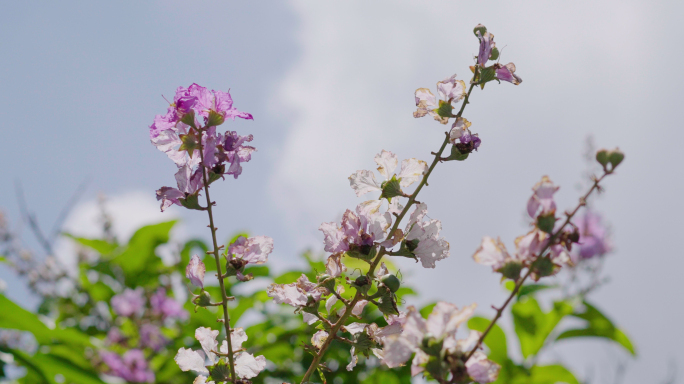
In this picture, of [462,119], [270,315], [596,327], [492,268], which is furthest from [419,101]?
[596,327]

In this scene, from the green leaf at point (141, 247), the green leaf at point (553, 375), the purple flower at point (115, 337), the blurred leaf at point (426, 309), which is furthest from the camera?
the purple flower at point (115, 337)

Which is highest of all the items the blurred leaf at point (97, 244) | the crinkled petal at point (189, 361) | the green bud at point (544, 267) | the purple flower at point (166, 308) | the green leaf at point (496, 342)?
the blurred leaf at point (97, 244)

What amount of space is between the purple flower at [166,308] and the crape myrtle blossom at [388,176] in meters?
2.57

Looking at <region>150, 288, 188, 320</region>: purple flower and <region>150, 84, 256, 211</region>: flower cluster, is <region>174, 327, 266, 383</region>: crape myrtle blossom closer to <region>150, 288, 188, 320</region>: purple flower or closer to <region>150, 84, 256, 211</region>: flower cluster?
<region>150, 84, 256, 211</region>: flower cluster

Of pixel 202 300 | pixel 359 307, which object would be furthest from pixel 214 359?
pixel 359 307

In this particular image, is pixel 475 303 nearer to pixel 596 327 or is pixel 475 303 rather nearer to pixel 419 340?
pixel 419 340

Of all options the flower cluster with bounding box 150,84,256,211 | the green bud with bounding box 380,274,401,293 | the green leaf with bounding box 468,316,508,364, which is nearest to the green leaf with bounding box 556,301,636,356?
the green leaf with bounding box 468,316,508,364

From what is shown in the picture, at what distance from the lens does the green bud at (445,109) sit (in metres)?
0.97

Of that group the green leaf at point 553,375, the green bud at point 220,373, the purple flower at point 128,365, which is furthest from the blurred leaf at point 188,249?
the green bud at point 220,373

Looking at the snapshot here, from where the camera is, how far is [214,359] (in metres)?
1.02

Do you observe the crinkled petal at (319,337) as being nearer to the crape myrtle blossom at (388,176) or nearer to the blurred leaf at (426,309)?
the crape myrtle blossom at (388,176)

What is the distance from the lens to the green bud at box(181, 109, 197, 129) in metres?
0.91

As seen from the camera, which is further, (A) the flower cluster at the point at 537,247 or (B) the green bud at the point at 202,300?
(B) the green bud at the point at 202,300

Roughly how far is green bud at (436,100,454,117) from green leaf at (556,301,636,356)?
1.96 m
